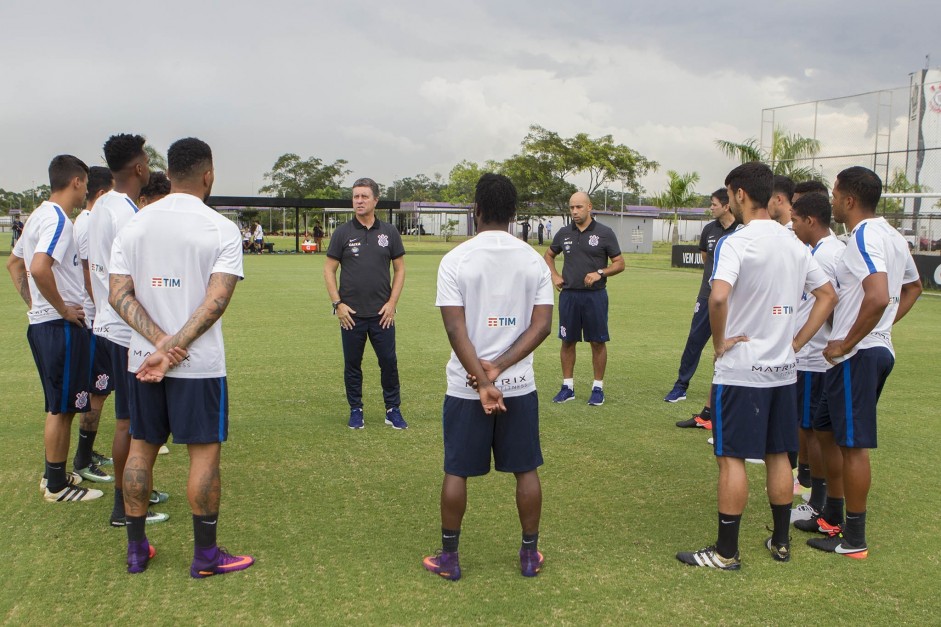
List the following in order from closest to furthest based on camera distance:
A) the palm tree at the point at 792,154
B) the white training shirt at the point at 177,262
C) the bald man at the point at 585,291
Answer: the white training shirt at the point at 177,262
the bald man at the point at 585,291
the palm tree at the point at 792,154

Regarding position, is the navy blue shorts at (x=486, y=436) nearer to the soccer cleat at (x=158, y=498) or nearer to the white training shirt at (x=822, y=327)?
the white training shirt at (x=822, y=327)

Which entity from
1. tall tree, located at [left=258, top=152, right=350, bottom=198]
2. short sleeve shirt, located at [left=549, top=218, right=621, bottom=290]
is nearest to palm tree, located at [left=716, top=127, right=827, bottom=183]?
short sleeve shirt, located at [left=549, top=218, right=621, bottom=290]

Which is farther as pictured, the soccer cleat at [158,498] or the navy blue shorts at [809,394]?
the soccer cleat at [158,498]

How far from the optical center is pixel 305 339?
10742 millimetres

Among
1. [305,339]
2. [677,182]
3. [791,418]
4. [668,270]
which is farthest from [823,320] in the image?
[677,182]

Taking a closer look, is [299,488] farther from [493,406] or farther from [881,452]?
[881,452]

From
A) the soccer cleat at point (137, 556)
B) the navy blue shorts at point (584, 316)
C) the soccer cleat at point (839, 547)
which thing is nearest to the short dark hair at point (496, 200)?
the soccer cleat at point (137, 556)

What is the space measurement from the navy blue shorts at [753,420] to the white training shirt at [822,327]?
65cm

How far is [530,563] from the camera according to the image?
3.63 m

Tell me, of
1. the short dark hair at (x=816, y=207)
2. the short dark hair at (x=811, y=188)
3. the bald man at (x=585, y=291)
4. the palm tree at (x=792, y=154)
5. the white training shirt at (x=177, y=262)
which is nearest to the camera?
the white training shirt at (x=177, y=262)

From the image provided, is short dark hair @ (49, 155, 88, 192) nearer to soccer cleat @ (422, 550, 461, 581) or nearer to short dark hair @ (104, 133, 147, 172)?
short dark hair @ (104, 133, 147, 172)

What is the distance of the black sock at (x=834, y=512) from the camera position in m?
4.29

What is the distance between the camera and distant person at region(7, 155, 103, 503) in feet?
15.0

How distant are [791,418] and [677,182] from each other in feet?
157
